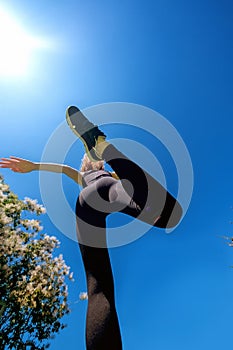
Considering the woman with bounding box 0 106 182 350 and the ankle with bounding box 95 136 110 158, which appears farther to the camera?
the ankle with bounding box 95 136 110 158

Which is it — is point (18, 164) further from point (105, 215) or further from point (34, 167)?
point (105, 215)

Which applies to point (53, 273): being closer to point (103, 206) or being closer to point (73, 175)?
point (73, 175)

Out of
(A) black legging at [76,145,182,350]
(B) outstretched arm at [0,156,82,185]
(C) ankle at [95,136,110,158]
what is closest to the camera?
(A) black legging at [76,145,182,350]

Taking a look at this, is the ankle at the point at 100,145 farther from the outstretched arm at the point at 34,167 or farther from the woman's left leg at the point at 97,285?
the outstretched arm at the point at 34,167

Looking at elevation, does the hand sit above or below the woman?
above

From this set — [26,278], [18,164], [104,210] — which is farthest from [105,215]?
[26,278]

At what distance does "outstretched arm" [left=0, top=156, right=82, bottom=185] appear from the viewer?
282cm

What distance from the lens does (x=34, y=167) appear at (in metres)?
2.83

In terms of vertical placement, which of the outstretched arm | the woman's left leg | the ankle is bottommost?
the woman's left leg

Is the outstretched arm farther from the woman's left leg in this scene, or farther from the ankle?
the ankle

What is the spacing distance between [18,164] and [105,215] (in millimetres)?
1367

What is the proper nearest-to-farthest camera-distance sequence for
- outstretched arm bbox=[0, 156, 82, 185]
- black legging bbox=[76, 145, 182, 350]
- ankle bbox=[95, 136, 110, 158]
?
1. black legging bbox=[76, 145, 182, 350]
2. ankle bbox=[95, 136, 110, 158]
3. outstretched arm bbox=[0, 156, 82, 185]

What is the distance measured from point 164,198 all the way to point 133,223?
1079 millimetres

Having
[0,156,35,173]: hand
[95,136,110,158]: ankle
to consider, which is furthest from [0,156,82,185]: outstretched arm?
[95,136,110,158]: ankle
